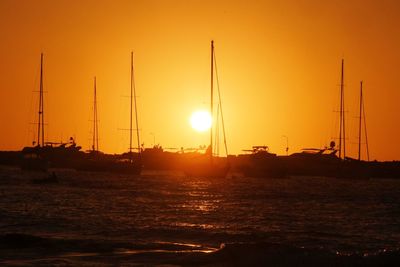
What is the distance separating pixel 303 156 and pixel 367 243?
12319 cm

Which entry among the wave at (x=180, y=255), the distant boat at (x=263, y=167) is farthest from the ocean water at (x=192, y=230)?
the distant boat at (x=263, y=167)

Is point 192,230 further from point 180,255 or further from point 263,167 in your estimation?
point 263,167

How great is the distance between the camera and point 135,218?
42719 millimetres

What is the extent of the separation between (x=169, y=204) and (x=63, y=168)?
359 feet

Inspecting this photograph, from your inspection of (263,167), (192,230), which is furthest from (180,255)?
(263,167)

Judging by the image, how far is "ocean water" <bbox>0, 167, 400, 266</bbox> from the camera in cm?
2667

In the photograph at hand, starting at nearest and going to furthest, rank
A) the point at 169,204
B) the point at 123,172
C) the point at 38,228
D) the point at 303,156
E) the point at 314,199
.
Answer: the point at 38,228, the point at 169,204, the point at 314,199, the point at 123,172, the point at 303,156

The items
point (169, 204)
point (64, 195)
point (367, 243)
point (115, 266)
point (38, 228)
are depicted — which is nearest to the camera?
point (115, 266)

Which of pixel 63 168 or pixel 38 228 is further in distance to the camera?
pixel 63 168

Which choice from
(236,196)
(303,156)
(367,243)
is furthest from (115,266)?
(303,156)

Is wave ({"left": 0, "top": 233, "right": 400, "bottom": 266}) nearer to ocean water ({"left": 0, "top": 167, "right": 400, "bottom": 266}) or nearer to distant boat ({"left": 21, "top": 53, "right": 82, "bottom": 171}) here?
ocean water ({"left": 0, "top": 167, "right": 400, "bottom": 266})

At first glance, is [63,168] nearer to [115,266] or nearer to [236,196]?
[236,196]

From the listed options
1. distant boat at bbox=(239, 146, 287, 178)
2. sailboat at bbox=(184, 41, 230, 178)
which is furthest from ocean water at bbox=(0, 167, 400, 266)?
distant boat at bbox=(239, 146, 287, 178)

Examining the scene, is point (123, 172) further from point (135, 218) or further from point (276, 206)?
point (135, 218)
